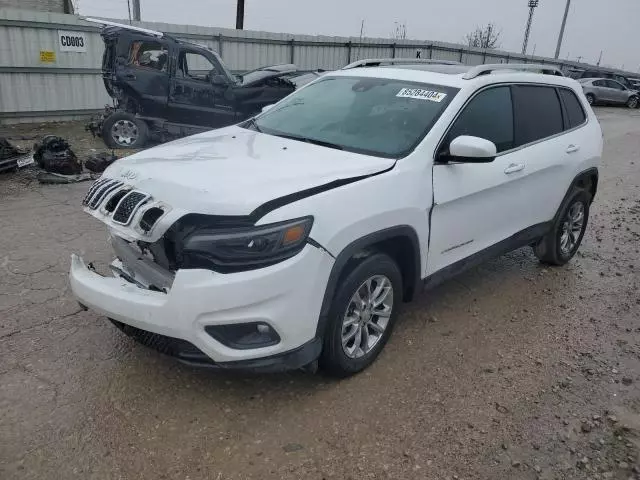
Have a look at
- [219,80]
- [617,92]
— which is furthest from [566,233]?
Result: [617,92]

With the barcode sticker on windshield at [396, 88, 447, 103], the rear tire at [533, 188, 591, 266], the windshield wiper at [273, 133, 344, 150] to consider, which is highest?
the barcode sticker on windshield at [396, 88, 447, 103]

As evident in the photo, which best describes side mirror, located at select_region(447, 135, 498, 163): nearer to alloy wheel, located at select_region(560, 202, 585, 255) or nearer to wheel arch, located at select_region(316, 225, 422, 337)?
wheel arch, located at select_region(316, 225, 422, 337)

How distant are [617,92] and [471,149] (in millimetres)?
28910

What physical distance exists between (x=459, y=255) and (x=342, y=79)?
1709mm

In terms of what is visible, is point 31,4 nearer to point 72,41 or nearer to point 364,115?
point 72,41

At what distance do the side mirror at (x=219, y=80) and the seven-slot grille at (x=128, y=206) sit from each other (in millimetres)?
7624

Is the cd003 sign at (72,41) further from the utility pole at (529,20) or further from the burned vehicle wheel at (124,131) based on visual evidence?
the utility pole at (529,20)

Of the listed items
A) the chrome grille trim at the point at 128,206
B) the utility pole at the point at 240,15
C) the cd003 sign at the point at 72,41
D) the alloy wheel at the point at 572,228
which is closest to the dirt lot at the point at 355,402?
the alloy wheel at the point at 572,228

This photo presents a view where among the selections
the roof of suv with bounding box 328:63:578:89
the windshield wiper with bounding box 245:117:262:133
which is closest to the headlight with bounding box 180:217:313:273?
the windshield wiper with bounding box 245:117:262:133

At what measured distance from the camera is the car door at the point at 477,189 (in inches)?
142

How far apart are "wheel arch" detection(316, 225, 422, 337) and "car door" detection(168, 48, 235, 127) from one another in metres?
7.54

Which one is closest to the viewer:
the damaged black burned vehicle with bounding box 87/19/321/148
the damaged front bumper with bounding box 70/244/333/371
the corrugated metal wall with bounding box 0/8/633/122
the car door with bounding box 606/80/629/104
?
the damaged front bumper with bounding box 70/244/333/371

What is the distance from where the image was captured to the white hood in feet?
8.91

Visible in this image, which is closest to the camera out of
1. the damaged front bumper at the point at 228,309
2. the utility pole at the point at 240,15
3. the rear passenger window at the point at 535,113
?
the damaged front bumper at the point at 228,309
